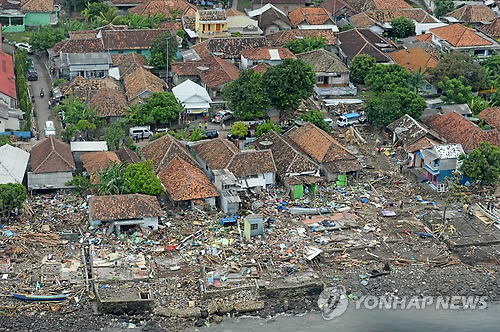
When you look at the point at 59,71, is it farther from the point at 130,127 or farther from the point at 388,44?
the point at 388,44

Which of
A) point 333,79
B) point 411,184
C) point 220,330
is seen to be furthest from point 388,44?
point 220,330

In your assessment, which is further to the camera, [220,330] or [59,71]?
[59,71]

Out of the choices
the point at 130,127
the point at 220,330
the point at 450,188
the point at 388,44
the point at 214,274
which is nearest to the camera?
the point at 220,330

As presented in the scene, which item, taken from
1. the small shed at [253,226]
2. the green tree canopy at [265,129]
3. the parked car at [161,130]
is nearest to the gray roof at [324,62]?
the green tree canopy at [265,129]

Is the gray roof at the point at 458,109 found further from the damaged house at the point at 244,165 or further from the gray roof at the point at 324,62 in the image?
the damaged house at the point at 244,165

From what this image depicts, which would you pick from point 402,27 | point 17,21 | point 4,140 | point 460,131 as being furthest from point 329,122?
point 17,21
